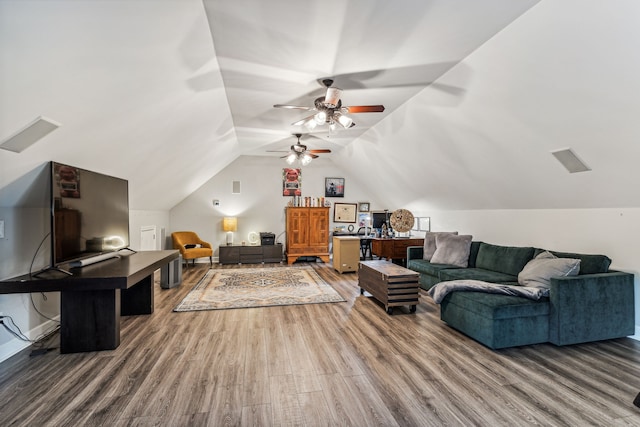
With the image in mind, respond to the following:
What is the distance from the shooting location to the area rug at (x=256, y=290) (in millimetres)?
4312

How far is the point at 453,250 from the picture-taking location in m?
5.09

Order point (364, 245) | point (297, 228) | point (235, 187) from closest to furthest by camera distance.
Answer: point (297, 228) < point (235, 187) < point (364, 245)

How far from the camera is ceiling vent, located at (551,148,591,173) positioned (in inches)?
124

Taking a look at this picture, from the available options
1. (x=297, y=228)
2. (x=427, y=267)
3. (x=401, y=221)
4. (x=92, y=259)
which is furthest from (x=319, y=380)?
(x=297, y=228)

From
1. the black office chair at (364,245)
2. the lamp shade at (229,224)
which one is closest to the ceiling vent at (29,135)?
the lamp shade at (229,224)

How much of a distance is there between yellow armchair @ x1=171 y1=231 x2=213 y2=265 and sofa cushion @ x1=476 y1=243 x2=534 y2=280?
5595 millimetres

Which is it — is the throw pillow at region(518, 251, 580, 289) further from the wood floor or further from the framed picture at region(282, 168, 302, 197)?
the framed picture at region(282, 168, 302, 197)

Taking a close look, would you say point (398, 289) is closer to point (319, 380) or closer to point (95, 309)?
point (319, 380)

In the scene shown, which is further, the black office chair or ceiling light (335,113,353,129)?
the black office chair

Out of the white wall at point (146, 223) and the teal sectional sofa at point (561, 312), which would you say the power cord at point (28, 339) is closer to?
the white wall at point (146, 223)

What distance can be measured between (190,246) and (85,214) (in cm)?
434

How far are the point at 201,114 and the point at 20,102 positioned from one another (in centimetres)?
209

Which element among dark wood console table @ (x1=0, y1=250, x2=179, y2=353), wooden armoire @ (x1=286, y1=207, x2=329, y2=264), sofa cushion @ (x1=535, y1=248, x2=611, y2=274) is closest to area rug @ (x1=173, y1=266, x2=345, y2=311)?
wooden armoire @ (x1=286, y1=207, x2=329, y2=264)

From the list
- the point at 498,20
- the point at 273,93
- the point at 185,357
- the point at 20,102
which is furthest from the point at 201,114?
the point at 498,20
